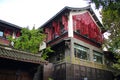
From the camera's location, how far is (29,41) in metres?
19.3

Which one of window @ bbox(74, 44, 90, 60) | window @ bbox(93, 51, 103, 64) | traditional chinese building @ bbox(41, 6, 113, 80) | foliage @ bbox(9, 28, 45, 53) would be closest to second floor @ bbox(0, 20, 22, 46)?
foliage @ bbox(9, 28, 45, 53)

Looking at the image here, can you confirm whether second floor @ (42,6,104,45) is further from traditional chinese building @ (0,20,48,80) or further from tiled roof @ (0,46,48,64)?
traditional chinese building @ (0,20,48,80)

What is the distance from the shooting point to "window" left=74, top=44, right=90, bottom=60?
19595 mm

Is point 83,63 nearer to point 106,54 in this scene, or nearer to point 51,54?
point 51,54

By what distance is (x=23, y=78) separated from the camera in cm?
1378

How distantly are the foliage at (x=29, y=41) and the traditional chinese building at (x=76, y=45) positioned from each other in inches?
95.3

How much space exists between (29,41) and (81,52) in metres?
6.40

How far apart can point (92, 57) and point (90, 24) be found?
486cm

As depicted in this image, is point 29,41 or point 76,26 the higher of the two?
point 76,26

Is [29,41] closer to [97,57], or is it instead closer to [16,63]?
[16,63]

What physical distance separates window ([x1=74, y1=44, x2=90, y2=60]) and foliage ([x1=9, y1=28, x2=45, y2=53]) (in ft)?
14.9

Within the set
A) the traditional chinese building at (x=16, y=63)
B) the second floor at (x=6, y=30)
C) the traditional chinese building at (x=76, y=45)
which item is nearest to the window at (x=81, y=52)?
the traditional chinese building at (x=76, y=45)

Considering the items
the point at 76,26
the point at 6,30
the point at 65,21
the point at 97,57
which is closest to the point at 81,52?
the point at 76,26

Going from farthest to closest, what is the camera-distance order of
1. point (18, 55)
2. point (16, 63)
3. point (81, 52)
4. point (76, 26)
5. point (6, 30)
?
point (6, 30), point (76, 26), point (81, 52), point (16, 63), point (18, 55)
